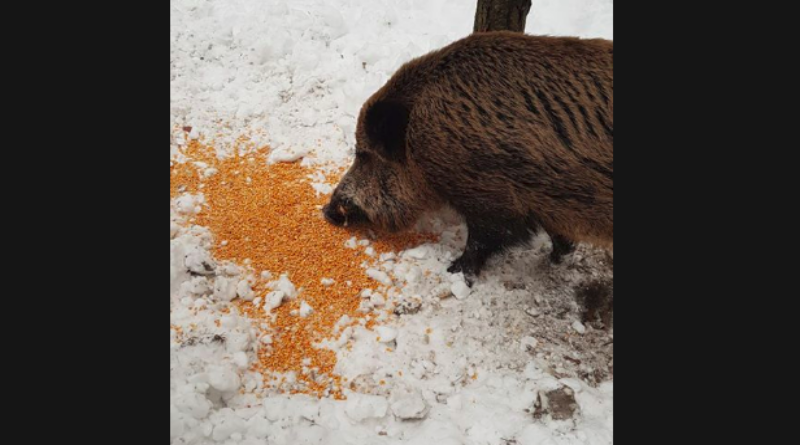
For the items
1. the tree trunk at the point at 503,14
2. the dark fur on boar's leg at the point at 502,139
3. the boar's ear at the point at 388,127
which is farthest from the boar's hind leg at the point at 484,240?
the tree trunk at the point at 503,14

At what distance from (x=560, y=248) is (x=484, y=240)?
0.47 meters

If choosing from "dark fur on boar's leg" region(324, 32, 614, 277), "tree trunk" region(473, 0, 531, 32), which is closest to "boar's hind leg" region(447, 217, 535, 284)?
"dark fur on boar's leg" region(324, 32, 614, 277)

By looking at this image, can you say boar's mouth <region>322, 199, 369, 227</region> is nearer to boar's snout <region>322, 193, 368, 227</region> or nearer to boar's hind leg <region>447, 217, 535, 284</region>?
boar's snout <region>322, 193, 368, 227</region>

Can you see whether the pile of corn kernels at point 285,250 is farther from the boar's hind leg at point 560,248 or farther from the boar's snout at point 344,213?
the boar's hind leg at point 560,248

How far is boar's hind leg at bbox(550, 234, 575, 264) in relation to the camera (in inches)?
125

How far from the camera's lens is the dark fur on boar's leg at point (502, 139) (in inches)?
103

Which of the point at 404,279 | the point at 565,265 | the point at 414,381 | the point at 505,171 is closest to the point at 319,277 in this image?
the point at 404,279

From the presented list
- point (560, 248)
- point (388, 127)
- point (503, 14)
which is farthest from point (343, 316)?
point (503, 14)

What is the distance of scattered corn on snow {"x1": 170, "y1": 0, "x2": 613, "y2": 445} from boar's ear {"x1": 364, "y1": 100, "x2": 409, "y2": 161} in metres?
0.55

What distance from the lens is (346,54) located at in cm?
452

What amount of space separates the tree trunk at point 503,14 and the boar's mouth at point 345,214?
5.10ft

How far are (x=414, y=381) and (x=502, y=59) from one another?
1618 mm

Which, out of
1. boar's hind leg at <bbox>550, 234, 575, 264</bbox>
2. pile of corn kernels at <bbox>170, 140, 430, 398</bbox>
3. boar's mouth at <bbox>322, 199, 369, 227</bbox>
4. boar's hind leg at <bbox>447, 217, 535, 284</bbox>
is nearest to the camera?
pile of corn kernels at <bbox>170, 140, 430, 398</bbox>

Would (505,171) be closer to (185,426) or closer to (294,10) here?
(185,426)
